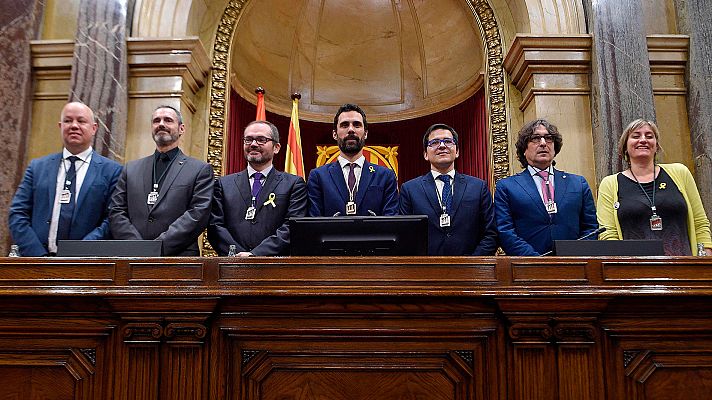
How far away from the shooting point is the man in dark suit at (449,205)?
9.12 ft

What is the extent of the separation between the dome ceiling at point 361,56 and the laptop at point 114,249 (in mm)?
3727

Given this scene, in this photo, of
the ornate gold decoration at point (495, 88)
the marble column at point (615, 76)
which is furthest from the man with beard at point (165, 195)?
the marble column at point (615, 76)

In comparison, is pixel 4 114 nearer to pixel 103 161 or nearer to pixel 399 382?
pixel 103 161

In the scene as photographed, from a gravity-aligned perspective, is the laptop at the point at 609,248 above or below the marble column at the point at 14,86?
below

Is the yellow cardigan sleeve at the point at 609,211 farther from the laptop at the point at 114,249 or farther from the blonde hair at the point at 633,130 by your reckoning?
the laptop at the point at 114,249

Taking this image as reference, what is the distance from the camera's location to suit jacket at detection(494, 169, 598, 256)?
109 inches

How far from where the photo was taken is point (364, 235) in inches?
76.5

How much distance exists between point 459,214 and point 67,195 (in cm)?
179

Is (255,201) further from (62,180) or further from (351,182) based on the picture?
(62,180)

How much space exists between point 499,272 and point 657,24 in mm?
3666

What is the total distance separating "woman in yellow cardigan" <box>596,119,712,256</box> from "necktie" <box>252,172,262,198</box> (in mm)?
1570

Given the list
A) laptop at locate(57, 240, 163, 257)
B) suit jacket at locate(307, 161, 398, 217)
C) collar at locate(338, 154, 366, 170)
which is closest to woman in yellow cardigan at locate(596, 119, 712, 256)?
suit jacket at locate(307, 161, 398, 217)

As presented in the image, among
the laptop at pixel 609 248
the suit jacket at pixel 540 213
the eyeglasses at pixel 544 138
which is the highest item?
the eyeglasses at pixel 544 138

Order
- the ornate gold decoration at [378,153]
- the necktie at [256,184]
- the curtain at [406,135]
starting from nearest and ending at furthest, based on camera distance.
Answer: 1. the necktie at [256,184]
2. the curtain at [406,135]
3. the ornate gold decoration at [378,153]
